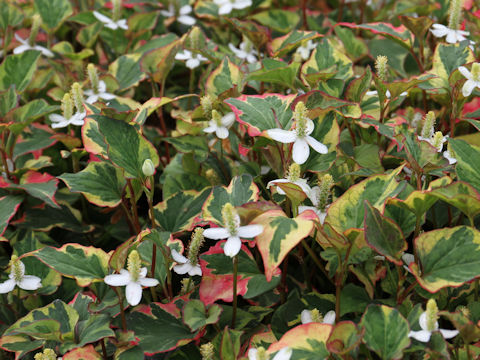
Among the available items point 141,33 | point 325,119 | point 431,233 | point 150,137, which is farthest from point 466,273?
point 141,33

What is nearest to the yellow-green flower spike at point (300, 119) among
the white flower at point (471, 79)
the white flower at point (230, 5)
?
the white flower at point (471, 79)

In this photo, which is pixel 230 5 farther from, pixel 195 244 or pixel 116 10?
pixel 195 244

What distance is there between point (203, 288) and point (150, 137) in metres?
0.50

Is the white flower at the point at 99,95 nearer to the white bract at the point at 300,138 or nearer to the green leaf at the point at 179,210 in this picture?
the green leaf at the point at 179,210

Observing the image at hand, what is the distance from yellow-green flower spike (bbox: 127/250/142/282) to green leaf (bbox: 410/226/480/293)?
1.27ft

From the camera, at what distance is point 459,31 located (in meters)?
1.29

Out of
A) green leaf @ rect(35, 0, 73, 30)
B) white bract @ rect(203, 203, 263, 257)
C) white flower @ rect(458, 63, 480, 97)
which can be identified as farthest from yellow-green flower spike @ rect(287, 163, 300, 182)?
green leaf @ rect(35, 0, 73, 30)

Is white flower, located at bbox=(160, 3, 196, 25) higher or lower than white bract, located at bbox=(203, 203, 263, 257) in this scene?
lower

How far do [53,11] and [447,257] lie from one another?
1.25 m

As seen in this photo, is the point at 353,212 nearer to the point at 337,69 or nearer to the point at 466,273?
the point at 466,273

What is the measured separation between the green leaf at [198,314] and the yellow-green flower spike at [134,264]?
0.09 metres

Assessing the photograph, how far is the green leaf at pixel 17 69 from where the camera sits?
1.40 metres

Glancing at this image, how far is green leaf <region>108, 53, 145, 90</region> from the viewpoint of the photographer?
1432mm

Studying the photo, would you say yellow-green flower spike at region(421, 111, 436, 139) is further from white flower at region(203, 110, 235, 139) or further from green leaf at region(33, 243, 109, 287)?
green leaf at region(33, 243, 109, 287)
